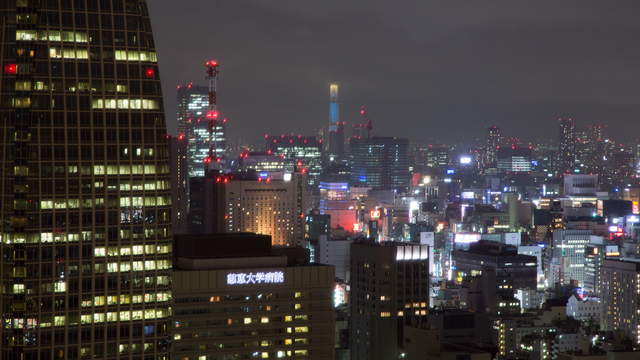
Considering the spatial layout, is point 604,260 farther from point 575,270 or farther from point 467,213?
point 467,213

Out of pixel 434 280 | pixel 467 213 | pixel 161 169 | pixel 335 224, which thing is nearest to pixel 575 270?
pixel 434 280

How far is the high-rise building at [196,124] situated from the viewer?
455ft

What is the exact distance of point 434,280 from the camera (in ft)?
348

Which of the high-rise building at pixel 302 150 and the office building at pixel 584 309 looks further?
the high-rise building at pixel 302 150

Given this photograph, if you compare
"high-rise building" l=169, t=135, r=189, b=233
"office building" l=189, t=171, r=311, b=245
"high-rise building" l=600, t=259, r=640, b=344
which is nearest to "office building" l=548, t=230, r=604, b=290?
"high-rise building" l=600, t=259, r=640, b=344

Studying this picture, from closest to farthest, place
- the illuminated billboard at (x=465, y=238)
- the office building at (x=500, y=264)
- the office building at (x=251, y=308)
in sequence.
A: the office building at (x=251, y=308) < the office building at (x=500, y=264) < the illuminated billboard at (x=465, y=238)

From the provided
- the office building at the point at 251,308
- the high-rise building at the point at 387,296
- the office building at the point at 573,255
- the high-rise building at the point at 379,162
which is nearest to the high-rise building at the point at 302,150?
the high-rise building at the point at 379,162

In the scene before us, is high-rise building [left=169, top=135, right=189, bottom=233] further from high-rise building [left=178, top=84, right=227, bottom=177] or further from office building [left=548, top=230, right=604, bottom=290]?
office building [left=548, top=230, right=604, bottom=290]

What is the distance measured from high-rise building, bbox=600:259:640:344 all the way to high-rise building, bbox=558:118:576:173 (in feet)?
317

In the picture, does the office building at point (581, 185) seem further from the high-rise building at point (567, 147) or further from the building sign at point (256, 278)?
the building sign at point (256, 278)

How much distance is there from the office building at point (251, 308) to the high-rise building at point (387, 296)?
19879 mm

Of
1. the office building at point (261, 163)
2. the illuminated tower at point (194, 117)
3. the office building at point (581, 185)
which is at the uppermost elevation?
the illuminated tower at point (194, 117)

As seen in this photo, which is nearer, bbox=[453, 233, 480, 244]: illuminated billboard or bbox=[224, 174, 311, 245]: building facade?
bbox=[224, 174, 311, 245]: building facade

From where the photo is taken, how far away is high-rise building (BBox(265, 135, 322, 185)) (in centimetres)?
16725
